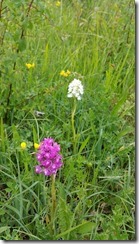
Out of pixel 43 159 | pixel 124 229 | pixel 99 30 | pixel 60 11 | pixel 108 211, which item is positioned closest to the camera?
pixel 43 159

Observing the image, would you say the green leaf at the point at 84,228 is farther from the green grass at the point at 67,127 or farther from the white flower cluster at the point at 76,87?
the white flower cluster at the point at 76,87

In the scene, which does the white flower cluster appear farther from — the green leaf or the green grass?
the green leaf

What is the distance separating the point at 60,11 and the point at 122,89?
1.16m

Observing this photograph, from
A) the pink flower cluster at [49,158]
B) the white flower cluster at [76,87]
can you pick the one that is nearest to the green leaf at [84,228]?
the pink flower cluster at [49,158]

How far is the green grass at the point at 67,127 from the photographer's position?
1.81 m

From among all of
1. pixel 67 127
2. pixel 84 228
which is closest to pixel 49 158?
pixel 84 228

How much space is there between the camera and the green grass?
5.94ft

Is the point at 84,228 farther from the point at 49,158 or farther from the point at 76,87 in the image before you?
the point at 76,87

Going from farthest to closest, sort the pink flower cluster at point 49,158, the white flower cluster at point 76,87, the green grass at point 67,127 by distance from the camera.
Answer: the white flower cluster at point 76,87 < the green grass at point 67,127 < the pink flower cluster at point 49,158

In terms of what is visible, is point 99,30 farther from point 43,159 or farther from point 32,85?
point 43,159

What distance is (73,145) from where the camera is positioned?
7.00 ft

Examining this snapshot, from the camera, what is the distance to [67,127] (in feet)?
7.14

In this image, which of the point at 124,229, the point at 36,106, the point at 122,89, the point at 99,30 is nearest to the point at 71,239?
the point at 124,229

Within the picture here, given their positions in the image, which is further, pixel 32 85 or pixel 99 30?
pixel 99 30
